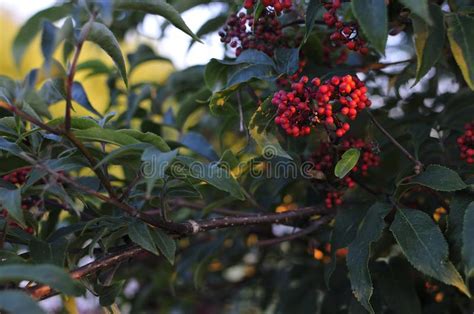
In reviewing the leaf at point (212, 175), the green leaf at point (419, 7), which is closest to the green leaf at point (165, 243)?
the leaf at point (212, 175)

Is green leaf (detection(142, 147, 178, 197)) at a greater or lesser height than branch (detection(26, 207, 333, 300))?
greater

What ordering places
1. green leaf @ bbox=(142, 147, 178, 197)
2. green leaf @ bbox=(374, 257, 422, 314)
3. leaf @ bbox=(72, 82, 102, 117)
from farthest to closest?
leaf @ bbox=(72, 82, 102, 117) → green leaf @ bbox=(374, 257, 422, 314) → green leaf @ bbox=(142, 147, 178, 197)

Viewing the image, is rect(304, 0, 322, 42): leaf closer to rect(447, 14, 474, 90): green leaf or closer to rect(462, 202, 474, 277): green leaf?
rect(447, 14, 474, 90): green leaf

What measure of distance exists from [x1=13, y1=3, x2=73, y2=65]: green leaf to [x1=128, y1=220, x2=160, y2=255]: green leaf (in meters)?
0.26

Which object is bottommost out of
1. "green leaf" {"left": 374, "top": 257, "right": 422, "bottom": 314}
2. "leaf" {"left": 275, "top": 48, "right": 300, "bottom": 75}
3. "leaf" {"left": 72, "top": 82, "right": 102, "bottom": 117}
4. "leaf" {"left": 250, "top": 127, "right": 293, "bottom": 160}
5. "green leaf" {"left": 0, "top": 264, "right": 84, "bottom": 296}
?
"green leaf" {"left": 374, "top": 257, "right": 422, "bottom": 314}

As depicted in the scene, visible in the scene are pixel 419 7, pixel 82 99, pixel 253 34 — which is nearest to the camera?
pixel 419 7

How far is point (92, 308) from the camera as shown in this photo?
1675 mm

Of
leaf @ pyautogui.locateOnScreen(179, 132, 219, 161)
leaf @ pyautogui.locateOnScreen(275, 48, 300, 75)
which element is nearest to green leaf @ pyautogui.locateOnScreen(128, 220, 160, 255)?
leaf @ pyautogui.locateOnScreen(275, 48, 300, 75)

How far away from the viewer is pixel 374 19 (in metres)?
0.77

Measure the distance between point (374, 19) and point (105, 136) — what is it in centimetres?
37

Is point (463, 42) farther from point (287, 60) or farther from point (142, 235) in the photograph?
point (142, 235)

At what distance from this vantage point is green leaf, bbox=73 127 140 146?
2.79ft

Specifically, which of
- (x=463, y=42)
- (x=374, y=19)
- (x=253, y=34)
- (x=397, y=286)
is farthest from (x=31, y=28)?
(x=397, y=286)
